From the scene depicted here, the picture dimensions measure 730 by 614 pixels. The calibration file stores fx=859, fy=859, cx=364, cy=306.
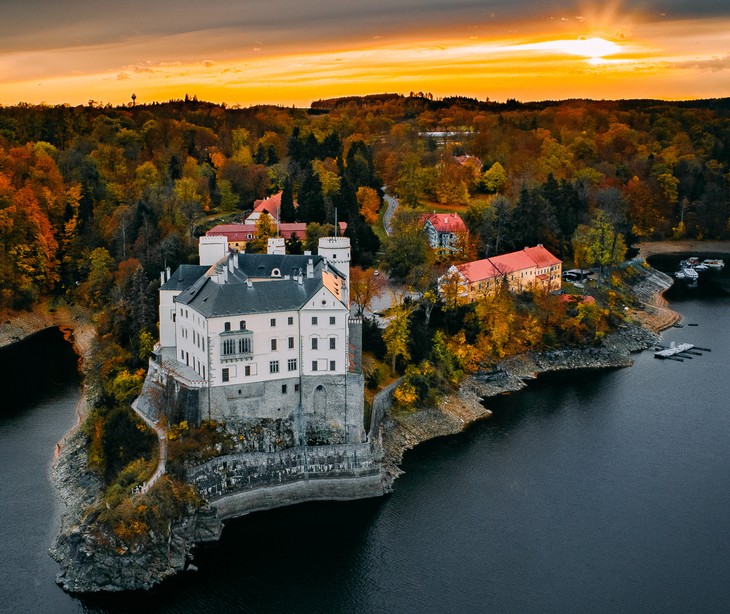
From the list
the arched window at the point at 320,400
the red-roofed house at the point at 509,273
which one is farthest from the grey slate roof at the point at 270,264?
the red-roofed house at the point at 509,273

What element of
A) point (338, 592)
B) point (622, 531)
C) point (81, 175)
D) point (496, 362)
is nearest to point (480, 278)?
point (496, 362)

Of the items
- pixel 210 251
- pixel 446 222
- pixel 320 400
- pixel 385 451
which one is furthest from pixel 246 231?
pixel 385 451

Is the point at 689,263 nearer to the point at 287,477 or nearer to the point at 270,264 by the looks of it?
the point at 270,264

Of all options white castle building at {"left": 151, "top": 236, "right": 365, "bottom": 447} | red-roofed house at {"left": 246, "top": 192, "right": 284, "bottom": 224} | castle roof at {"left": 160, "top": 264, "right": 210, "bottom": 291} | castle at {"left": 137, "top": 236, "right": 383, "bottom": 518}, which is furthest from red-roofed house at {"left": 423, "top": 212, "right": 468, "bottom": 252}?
castle at {"left": 137, "top": 236, "right": 383, "bottom": 518}

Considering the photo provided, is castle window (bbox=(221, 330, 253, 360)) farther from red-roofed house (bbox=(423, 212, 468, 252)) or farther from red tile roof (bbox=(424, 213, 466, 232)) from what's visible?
red tile roof (bbox=(424, 213, 466, 232))

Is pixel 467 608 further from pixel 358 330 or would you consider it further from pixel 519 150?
pixel 519 150
